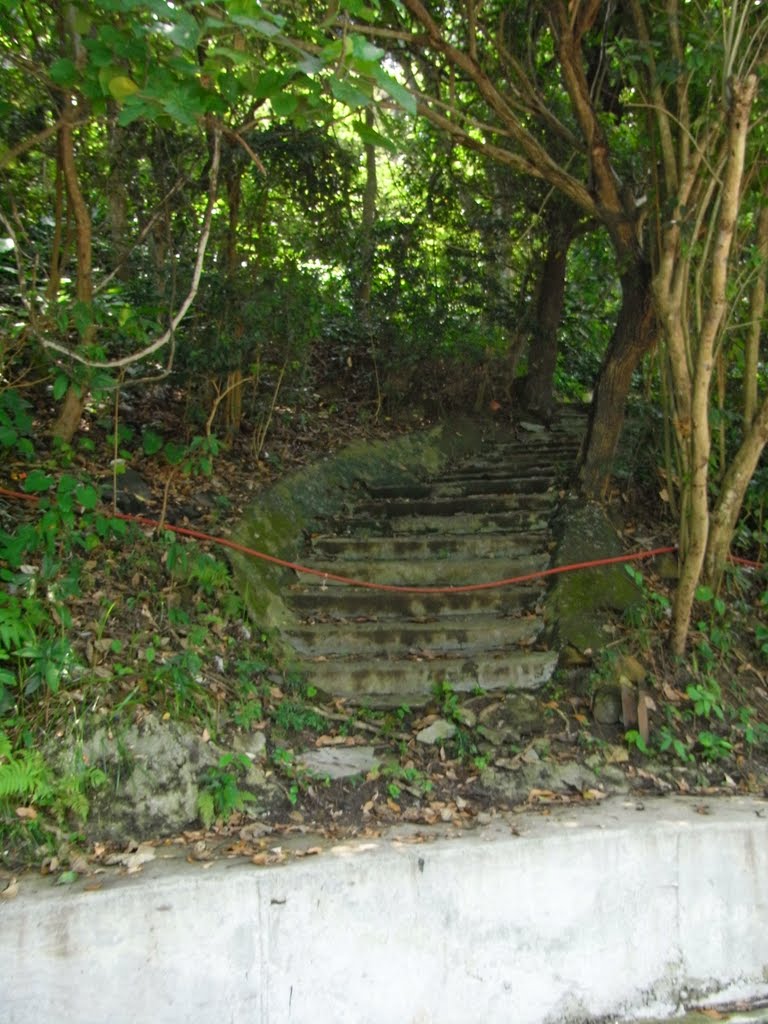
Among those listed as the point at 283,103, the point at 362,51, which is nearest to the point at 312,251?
the point at 283,103

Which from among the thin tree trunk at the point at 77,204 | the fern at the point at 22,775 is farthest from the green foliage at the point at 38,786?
the thin tree trunk at the point at 77,204

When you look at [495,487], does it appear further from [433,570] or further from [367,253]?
[367,253]

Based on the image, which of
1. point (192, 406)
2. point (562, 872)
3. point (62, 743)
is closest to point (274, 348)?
point (192, 406)

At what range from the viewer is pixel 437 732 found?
16.8 feet

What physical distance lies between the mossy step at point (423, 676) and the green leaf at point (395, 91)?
10.9ft

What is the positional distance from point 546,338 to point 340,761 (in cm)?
701

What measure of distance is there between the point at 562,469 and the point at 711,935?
4786mm

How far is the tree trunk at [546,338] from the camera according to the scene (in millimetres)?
10352

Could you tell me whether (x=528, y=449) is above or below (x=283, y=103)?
below

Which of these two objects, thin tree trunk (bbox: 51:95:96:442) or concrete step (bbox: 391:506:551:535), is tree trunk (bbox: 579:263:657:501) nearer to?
concrete step (bbox: 391:506:551:535)

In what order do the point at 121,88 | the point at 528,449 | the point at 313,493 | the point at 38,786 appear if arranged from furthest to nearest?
the point at 528,449 < the point at 313,493 < the point at 38,786 < the point at 121,88

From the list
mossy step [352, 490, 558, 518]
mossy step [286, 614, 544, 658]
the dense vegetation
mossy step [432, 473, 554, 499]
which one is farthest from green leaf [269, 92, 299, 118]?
mossy step [432, 473, 554, 499]

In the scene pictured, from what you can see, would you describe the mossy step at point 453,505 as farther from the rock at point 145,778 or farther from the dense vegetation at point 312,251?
the rock at point 145,778

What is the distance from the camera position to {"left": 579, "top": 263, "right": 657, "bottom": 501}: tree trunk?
6617mm
